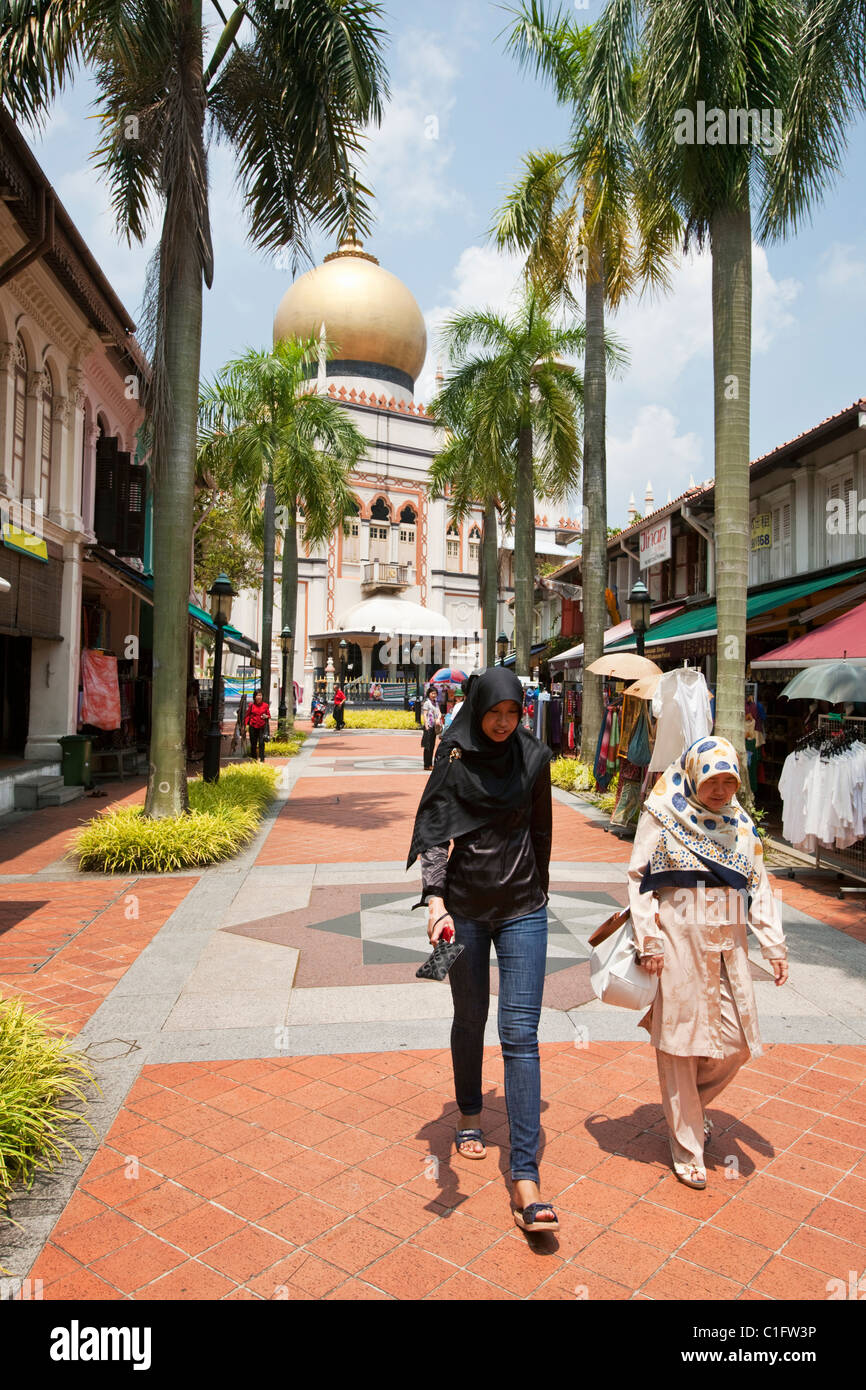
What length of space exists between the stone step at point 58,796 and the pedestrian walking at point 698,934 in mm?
11360

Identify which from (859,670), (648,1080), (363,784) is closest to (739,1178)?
(648,1080)

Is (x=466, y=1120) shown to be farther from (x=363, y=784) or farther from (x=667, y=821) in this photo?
(x=363, y=784)

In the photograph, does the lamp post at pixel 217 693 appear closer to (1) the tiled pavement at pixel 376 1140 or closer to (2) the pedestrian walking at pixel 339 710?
(1) the tiled pavement at pixel 376 1140

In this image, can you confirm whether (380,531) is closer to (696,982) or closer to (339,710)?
(339,710)

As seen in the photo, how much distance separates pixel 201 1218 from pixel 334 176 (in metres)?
10.5

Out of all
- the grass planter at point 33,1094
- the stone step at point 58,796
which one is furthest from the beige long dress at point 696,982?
the stone step at point 58,796

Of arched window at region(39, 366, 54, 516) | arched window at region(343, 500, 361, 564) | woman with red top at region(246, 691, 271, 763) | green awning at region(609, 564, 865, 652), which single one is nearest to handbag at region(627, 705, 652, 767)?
green awning at region(609, 564, 865, 652)

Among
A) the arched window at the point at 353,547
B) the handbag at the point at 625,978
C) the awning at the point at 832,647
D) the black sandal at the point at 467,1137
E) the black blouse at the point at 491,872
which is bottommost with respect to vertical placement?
the black sandal at the point at 467,1137

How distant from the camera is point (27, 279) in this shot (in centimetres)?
1250

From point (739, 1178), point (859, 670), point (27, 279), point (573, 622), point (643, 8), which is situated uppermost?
point (643, 8)

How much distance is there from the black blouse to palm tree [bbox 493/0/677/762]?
10.7 meters

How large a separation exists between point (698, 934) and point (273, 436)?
76.5 feet

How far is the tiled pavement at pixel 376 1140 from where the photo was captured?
2896 mm

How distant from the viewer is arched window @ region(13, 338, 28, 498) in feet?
43.0
